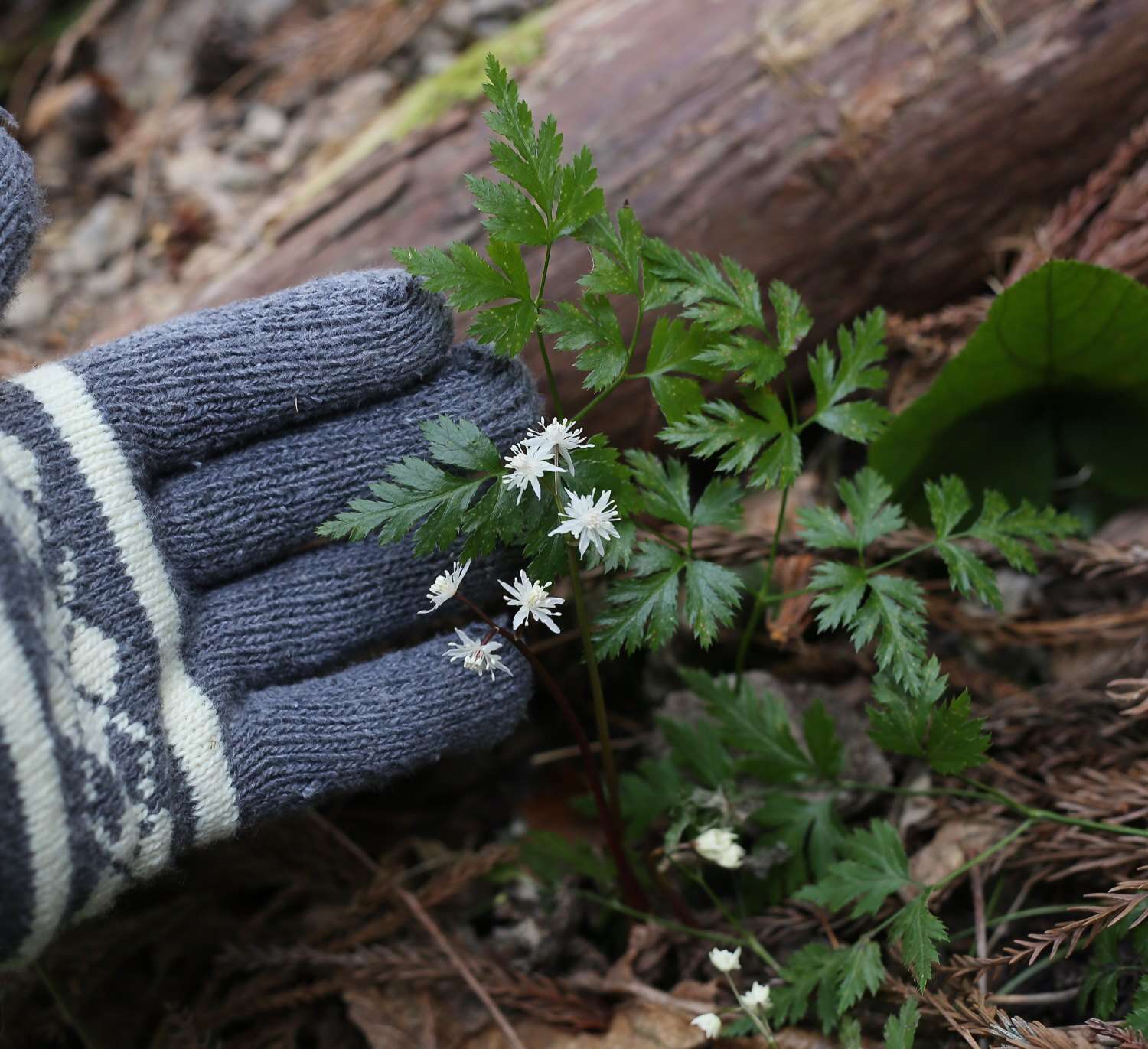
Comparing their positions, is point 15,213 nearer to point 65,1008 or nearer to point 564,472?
point 564,472

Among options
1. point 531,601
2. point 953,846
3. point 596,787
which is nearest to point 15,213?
point 531,601

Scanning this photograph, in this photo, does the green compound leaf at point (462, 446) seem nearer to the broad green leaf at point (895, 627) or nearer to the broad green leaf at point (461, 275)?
the broad green leaf at point (461, 275)

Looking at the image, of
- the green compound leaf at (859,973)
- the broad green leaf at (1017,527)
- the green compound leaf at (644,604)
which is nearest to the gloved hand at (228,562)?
the green compound leaf at (644,604)

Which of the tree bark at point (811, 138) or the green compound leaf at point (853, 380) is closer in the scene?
the green compound leaf at point (853, 380)

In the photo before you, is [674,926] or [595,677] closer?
[595,677]

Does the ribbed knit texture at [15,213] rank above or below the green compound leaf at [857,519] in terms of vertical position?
above

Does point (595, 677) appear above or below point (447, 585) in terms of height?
below
